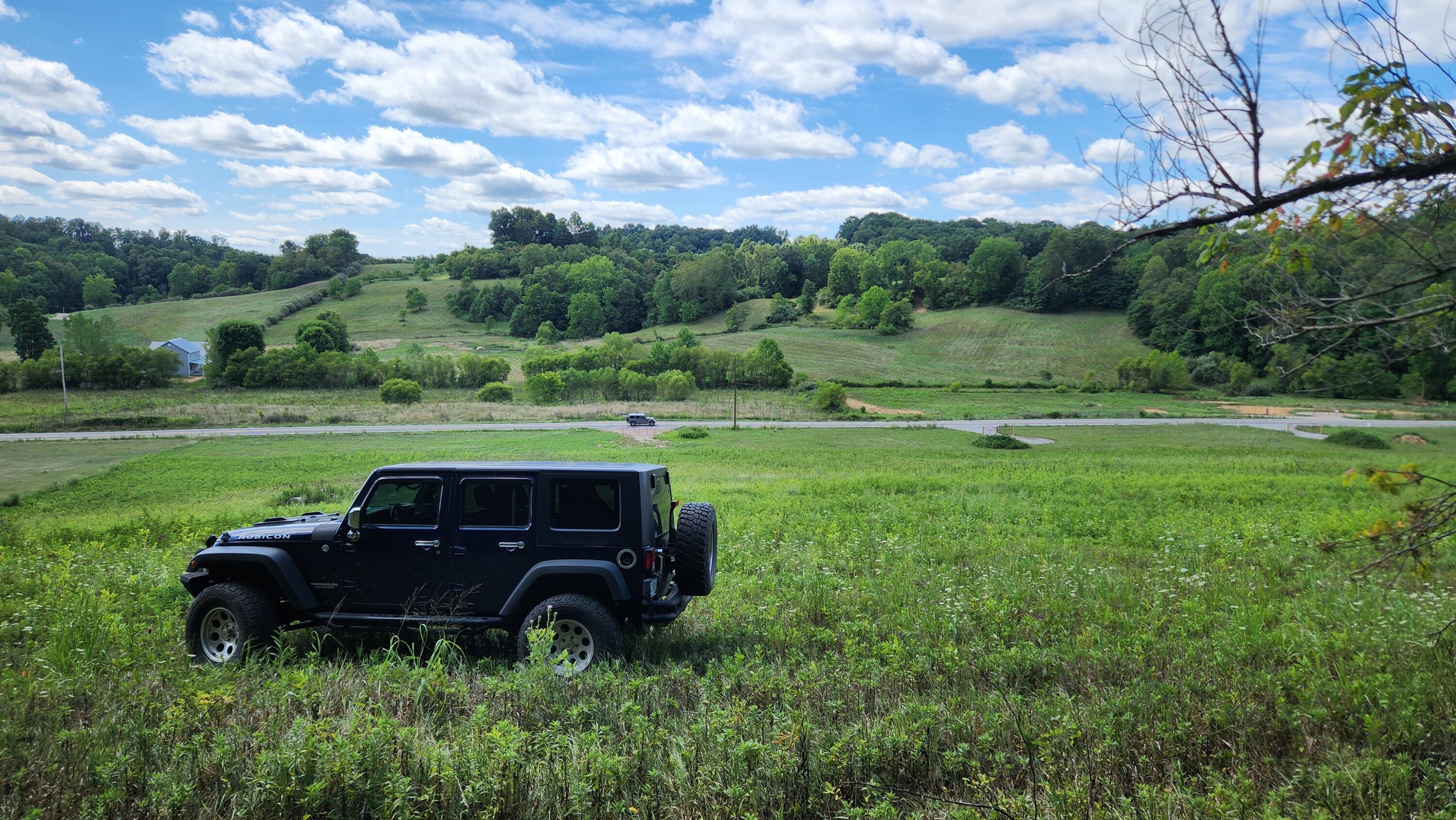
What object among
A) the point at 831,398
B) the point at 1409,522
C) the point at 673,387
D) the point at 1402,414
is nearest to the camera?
the point at 1409,522

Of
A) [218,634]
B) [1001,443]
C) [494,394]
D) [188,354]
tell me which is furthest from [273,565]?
[188,354]

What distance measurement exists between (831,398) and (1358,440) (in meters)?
31.5

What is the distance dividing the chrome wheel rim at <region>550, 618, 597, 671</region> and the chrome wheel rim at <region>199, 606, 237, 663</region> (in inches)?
112

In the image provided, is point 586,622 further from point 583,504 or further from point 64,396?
point 64,396

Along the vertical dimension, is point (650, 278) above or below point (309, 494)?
above

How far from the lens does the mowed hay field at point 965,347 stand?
82.3m

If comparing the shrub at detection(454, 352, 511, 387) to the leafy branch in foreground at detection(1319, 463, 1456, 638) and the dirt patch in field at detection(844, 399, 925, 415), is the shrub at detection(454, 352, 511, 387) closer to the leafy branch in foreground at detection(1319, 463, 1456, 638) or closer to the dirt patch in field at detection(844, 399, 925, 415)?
the dirt patch in field at detection(844, 399, 925, 415)

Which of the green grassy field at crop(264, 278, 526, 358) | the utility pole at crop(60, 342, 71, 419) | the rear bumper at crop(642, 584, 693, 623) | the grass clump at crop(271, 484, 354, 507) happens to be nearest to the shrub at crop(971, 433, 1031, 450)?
the grass clump at crop(271, 484, 354, 507)

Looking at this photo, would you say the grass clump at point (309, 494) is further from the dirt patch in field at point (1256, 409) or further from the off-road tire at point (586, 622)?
the dirt patch in field at point (1256, 409)

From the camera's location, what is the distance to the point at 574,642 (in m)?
6.03

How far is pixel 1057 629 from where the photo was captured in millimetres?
6660

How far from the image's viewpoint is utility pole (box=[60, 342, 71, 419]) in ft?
149

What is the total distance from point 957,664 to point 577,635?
305cm

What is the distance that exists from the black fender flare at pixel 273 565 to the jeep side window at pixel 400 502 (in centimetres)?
76
